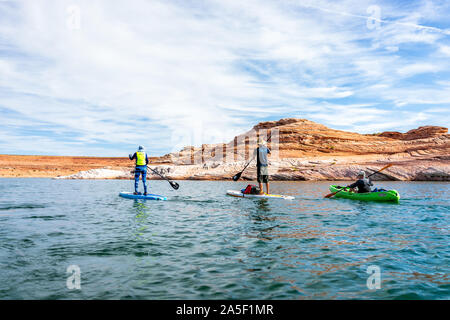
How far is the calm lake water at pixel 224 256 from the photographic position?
5121 mm

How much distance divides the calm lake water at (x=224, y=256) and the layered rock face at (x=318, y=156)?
111 ft

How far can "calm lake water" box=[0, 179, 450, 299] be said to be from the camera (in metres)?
5.12

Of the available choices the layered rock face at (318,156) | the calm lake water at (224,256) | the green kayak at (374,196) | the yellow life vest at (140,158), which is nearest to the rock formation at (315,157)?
the layered rock face at (318,156)

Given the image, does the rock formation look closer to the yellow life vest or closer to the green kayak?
the green kayak

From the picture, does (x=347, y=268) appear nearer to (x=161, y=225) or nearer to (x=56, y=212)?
(x=161, y=225)

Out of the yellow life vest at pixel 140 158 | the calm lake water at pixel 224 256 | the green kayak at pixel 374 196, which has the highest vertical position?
the yellow life vest at pixel 140 158

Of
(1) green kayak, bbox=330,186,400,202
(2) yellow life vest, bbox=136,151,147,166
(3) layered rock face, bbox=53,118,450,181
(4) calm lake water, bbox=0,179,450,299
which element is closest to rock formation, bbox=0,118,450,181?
(3) layered rock face, bbox=53,118,450,181

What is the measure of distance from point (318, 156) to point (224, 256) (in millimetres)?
55135

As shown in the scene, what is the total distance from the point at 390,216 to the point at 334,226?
145 inches

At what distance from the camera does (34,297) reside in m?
4.84

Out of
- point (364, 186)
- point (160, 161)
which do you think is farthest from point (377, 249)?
point (160, 161)

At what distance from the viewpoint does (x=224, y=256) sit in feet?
22.8

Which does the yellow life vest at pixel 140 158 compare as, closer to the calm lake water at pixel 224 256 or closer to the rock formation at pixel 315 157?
the calm lake water at pixel 224 256

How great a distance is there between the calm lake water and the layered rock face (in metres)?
33.9
